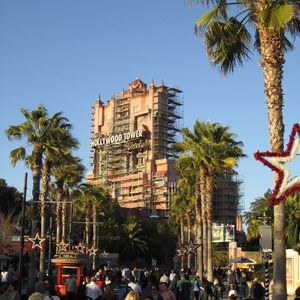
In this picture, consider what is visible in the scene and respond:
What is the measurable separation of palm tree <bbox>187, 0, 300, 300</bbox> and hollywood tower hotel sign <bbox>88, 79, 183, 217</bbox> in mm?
80457

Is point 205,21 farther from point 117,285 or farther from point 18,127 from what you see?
point 18,127

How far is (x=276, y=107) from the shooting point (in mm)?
14094

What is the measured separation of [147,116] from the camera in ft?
347

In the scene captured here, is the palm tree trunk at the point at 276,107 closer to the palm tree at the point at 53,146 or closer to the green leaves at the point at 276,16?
the green leaves at the point at 276,16

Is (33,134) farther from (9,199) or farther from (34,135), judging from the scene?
(9,199)

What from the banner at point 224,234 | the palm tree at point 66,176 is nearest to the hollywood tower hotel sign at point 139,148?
the banner at point 224,234

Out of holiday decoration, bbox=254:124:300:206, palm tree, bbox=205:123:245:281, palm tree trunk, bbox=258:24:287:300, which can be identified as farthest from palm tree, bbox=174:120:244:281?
holiday decoration, bbox=254:124:300:206

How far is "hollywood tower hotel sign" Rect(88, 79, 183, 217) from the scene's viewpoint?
10106 cm

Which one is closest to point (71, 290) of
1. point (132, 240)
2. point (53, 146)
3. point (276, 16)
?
point (276, 16)

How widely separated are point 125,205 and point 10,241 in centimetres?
5414

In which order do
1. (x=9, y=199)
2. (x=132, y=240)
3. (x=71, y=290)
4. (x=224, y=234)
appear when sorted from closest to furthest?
(x=71, y=290) → (x=132, y=240) → (x=9, y=199) → (x=224, y=234)

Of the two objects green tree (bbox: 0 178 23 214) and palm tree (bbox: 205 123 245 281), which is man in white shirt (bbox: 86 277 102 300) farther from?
green tree (bbox: 0 178 23 214)

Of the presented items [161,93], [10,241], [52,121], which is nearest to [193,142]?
[52,121]

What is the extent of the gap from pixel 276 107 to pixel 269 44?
1862 mm
